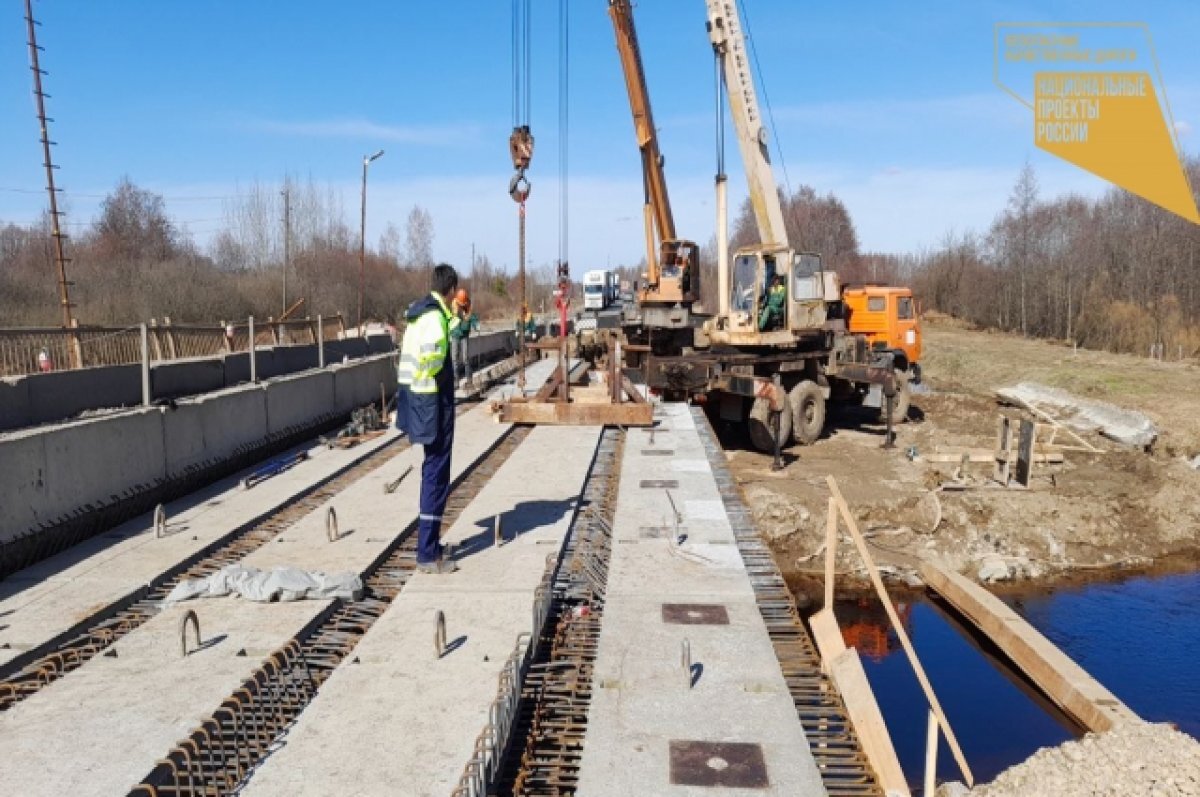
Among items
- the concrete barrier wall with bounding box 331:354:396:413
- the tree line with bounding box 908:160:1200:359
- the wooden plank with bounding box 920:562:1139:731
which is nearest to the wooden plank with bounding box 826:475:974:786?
the wooden plank with bounding box 920:562:1139:731

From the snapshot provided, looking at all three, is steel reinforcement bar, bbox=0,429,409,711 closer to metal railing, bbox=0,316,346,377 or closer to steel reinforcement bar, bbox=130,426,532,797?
steel reinforcement bar, bbox=130,426,532,797

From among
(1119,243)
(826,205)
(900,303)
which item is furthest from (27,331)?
(826,205)

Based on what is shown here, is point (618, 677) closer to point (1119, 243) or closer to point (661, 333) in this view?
point (661, 333)

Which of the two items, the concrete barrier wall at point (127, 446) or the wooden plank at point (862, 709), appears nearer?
the wooden plank at point (862, 709)

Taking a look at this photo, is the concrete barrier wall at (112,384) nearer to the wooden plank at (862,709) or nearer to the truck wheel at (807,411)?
the wooden plank at (862,709)

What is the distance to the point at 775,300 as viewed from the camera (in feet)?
48.5

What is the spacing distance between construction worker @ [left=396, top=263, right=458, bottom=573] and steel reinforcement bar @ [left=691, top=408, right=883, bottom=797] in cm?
205

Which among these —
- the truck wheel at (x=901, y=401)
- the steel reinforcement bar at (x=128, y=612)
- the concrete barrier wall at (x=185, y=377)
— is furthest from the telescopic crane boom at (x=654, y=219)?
the steel reinforcement bar at (x=128, y=612)

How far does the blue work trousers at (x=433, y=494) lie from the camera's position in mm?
5516

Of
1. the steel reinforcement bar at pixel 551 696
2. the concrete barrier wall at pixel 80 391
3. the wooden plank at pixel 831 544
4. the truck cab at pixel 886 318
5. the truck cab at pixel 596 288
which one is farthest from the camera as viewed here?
the truck cab at pixel 596 288

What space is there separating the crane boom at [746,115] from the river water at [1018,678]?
8132 millimetres

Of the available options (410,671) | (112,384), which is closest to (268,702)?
(410,671)

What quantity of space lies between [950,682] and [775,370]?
314 inches

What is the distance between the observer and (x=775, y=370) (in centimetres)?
1516
